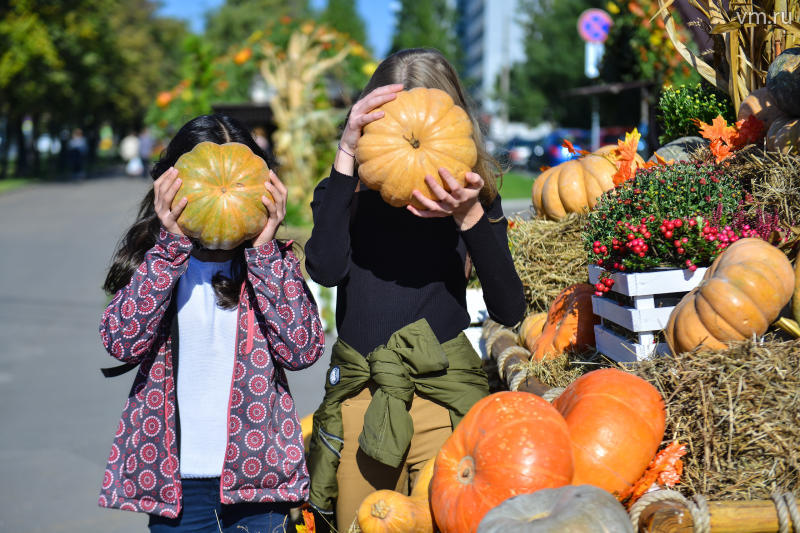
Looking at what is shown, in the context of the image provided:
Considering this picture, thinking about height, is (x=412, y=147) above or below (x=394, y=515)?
above

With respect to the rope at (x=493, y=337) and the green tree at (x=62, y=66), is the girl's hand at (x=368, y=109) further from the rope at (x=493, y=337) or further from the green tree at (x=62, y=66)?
the green tree at (x=62, y=66)

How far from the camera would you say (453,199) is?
2.06 meters

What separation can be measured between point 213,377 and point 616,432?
1.33 meters

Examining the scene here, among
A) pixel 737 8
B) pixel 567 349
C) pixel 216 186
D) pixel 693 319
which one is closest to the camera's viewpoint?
pixel 693 319

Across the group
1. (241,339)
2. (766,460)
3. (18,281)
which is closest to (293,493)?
(241,339)

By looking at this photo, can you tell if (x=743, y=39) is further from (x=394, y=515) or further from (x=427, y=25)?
(x=427, y=25)

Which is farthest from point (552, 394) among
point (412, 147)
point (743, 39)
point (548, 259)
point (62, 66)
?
point (62, 66)

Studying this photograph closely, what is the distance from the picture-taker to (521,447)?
5.84 feet

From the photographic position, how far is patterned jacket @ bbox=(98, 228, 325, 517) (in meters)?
2.35

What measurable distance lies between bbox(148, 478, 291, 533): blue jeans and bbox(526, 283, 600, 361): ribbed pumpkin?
3.88 feet

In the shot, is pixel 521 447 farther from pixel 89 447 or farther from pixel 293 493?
pixel 89 447

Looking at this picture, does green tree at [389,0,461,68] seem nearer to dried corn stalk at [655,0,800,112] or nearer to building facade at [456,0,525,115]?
building facade at [456,0,525,115]

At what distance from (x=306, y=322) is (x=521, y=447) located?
0.90 metres

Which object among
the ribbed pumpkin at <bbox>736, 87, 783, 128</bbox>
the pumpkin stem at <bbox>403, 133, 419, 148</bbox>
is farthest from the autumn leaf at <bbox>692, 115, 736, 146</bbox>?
the pumpkin stem at <bbox>403, 133, 419, 148</bbox>
